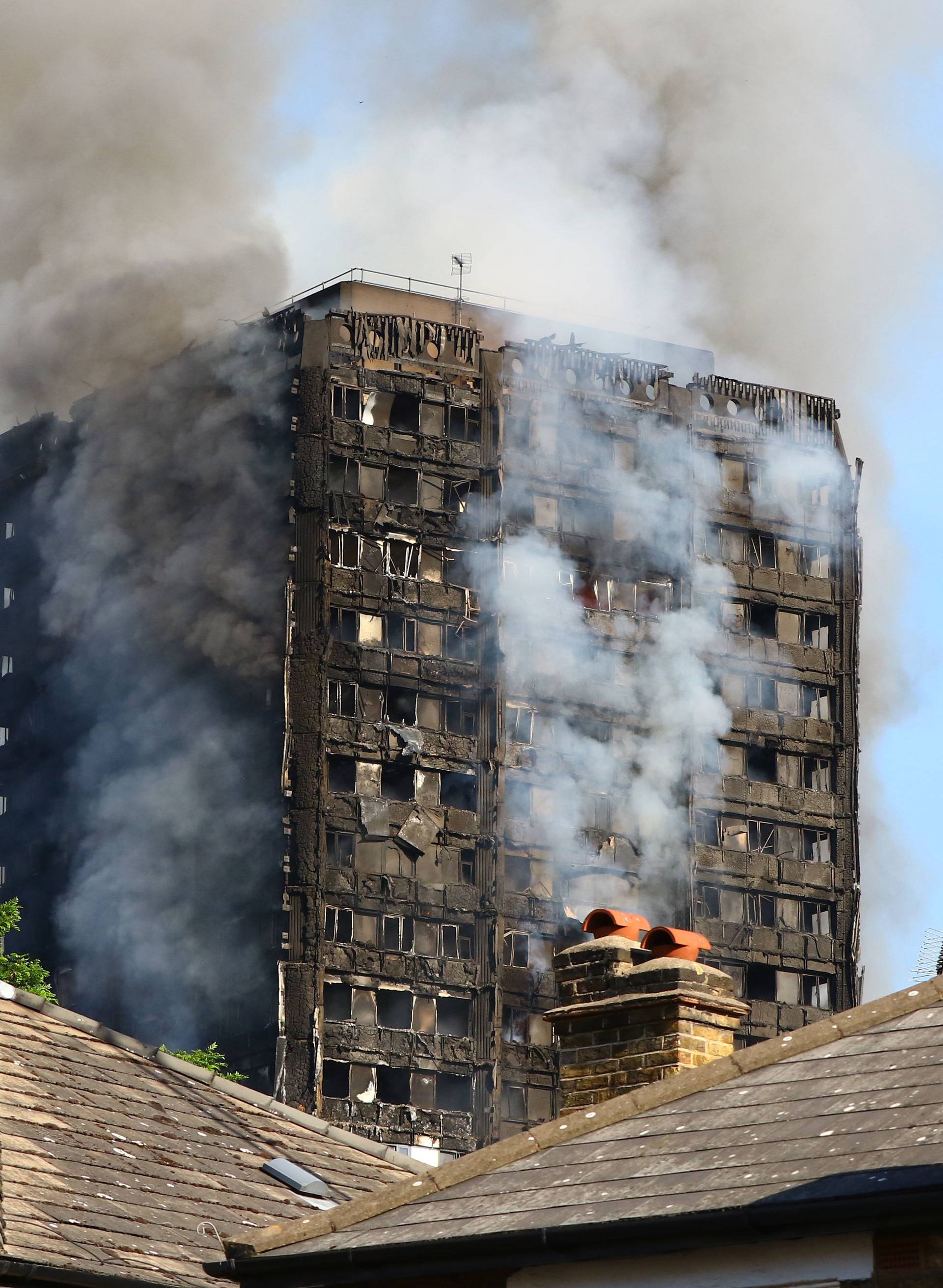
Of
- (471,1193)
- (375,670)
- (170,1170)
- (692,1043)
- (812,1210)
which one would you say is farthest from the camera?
(375,670)

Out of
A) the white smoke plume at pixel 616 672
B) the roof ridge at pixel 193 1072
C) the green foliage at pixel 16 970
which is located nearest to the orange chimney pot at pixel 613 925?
the roof ridge at pixel 193 1072

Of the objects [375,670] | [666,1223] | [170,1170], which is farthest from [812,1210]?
[375,670]

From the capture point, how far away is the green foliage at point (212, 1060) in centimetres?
6406

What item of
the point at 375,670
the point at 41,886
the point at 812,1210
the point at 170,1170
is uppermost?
the point at 375,670

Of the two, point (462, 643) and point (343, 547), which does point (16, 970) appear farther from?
point (462, 643)

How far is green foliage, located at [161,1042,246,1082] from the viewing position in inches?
2522

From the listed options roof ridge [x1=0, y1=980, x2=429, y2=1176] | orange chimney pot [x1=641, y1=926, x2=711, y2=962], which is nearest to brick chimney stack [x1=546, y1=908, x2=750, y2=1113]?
orange chimney pot [x1=641, y1=926, x2=711, y2=962]

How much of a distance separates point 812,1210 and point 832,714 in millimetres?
76451

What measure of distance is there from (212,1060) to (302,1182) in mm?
47523

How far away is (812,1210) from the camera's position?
42.3 feet

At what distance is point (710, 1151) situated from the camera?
14258 mm

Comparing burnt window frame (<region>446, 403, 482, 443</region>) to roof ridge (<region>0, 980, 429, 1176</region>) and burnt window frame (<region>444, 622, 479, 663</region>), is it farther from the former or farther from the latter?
roof ridge (<region>0, 980, 429, 1176</region>)

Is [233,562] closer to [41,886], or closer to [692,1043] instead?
[41,886]

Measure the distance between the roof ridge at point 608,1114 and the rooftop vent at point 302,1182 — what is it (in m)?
4.12
